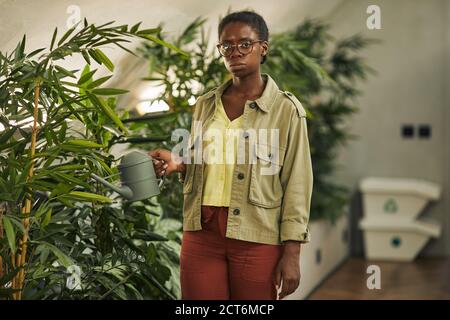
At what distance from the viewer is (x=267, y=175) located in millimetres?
2016

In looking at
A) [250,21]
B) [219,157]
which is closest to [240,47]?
[250,21]

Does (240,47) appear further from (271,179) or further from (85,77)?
(85,77)

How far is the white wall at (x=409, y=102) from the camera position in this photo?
20.1 ft

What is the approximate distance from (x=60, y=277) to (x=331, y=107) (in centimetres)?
317

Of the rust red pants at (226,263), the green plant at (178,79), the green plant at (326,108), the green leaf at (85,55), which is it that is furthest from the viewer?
the green plant at (326,108)

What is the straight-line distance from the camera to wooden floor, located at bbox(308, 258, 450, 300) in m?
4.27

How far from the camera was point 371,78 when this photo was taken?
6.21 m

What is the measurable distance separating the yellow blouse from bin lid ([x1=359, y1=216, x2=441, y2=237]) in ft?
12.9

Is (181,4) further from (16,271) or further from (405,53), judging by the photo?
(405,53)

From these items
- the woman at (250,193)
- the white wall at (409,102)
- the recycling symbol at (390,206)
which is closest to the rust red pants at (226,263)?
the woman at (250,193)

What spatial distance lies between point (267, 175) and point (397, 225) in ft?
13.1

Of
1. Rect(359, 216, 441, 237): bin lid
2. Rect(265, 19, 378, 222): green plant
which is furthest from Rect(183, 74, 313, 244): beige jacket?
Rect(359, 216, 441, 237): bin lid

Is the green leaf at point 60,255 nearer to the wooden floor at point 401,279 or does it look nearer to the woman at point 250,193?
the woman at point 250,193
